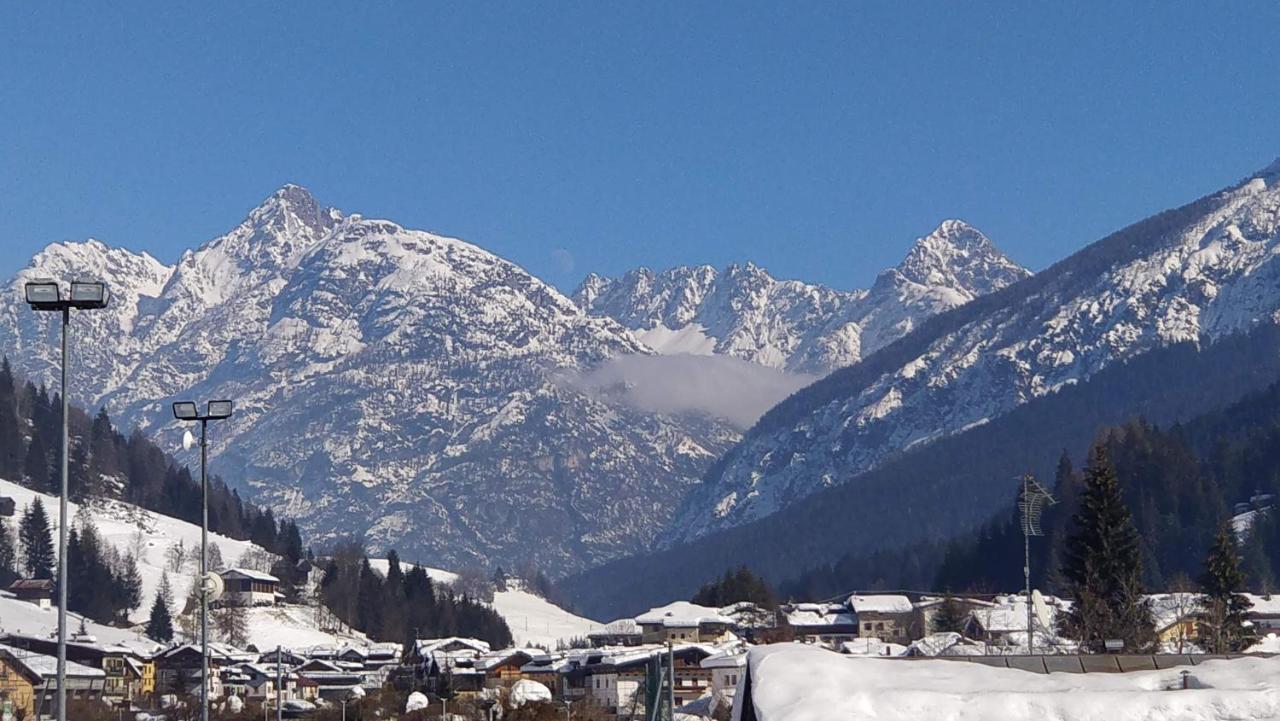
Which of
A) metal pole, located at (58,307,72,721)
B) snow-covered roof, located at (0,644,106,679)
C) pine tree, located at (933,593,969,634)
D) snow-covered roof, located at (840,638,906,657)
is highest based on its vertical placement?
pine tree, located at (933,593,969,634)

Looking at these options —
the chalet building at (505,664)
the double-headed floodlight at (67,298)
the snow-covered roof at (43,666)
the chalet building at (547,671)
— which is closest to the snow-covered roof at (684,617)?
the chalet building at (505,664)

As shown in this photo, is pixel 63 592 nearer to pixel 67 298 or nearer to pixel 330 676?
pixel 67 298

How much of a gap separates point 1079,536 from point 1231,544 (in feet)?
54.7

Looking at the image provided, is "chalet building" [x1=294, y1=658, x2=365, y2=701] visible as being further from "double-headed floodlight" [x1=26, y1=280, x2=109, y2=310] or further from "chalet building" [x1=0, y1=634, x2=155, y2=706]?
"double-headed floodlight" [x1=26, y1=280, x2=109, y2=310]

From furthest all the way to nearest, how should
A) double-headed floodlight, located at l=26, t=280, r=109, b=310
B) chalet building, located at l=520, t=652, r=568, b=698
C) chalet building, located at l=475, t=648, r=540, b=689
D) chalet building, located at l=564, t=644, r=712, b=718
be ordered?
→ chalet building, located at l=475, t=648, r=540, b=689 < chalet building, located at l=520, t=652, r=568, b=698 < chalet building, located at l=564, t=644, r=712, b=718 < double-headed floodlight, located at l=26, t=280, r=109, b=310

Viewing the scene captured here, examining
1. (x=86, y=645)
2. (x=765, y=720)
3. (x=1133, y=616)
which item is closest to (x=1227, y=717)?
(x=765, y=720)

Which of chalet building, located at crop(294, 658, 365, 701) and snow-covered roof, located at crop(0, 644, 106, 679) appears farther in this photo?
chalet building, located at crop(294, 658, 365, 701)

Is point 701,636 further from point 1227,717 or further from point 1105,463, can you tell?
point 1227,717

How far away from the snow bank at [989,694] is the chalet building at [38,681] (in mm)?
93598

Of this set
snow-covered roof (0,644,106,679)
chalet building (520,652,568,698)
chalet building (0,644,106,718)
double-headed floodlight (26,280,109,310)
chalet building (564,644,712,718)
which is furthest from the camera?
chalet building (520,652,568,698)

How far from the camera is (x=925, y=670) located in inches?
1073

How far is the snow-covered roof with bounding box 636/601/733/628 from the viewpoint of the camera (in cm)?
18475

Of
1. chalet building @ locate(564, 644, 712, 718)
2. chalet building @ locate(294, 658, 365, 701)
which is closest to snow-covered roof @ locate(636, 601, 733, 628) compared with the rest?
chalet building @ locate(564, 644, 712, 718)

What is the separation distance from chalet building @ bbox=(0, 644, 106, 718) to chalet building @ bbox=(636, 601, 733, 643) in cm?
5030
